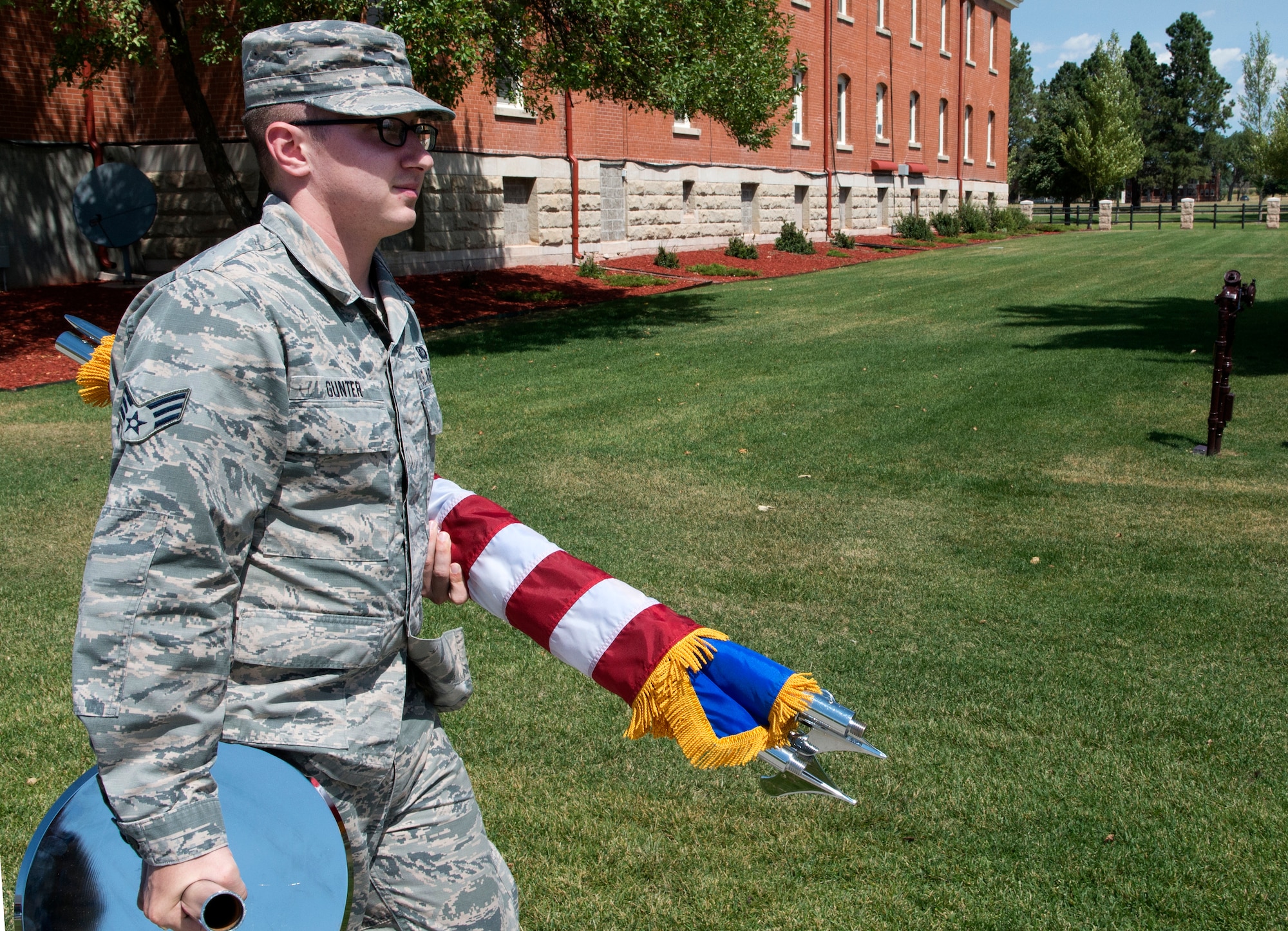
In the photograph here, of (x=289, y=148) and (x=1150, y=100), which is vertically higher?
(x=1150, y=100)

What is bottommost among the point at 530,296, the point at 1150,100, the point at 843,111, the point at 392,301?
the point at 530,296

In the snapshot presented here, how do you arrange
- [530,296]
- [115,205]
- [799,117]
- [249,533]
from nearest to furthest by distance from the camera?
[249,533]
[115,205]
[530,296]
[799,117]

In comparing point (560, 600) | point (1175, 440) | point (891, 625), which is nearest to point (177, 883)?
point (560, 600)

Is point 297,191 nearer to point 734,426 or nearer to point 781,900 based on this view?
point 781,900

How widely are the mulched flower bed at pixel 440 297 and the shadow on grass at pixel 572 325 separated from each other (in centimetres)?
66

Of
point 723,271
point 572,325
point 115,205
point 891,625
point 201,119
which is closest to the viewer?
point 891,625

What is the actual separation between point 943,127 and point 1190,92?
7022 centimetres

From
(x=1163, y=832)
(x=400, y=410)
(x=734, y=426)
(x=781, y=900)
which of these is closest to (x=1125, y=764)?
(x=1163, y=832)

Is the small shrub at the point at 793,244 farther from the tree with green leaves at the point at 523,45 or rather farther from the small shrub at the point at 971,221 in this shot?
the small shrub at the point at 971,221

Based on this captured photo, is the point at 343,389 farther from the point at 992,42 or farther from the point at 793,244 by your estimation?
the point at 992,42

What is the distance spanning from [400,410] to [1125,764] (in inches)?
133

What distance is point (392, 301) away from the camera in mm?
2291

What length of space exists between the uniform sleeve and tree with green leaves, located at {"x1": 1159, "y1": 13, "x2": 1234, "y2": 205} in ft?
370

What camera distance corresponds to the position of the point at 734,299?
Result: 843 inches
